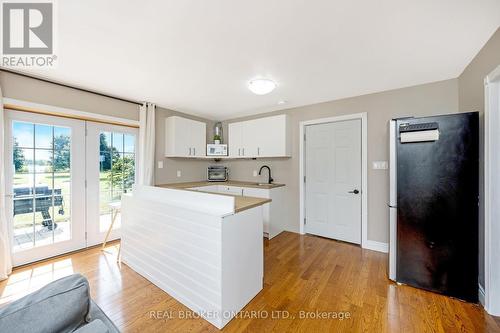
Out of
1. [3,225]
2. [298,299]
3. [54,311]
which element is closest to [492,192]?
[298,299]

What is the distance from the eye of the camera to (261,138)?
397 cm

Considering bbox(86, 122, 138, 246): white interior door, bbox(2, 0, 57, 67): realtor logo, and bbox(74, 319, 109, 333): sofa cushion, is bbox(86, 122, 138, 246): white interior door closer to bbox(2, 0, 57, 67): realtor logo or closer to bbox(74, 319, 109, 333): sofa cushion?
bbox(2, 0, 57, 67): realtor logo

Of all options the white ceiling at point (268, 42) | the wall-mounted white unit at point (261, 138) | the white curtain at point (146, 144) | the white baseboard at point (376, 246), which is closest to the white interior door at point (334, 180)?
the white baseboard at point (376, 246)

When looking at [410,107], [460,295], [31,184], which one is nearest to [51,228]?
[31,184]

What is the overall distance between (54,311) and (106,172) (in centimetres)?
310

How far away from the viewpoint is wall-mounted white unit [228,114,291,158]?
3.74 meters

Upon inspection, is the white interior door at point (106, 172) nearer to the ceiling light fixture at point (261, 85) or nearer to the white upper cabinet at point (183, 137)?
the white upper cabinet at point (183, 137)

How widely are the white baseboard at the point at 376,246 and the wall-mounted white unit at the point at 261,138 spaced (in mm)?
1873

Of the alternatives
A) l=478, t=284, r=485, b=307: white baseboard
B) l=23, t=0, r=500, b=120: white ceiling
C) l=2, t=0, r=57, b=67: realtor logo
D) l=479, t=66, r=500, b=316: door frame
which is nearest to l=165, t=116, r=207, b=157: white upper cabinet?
l=23, t=0, r=500, b=120: white ceiling

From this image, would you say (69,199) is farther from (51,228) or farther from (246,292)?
(246,292)

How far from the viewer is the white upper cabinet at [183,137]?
3832 mm

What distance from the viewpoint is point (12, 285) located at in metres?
2.18

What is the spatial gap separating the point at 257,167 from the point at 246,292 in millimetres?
2696

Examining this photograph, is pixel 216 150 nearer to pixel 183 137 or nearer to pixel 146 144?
pixel 183 137
